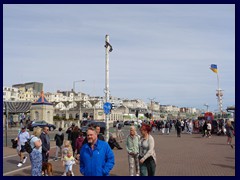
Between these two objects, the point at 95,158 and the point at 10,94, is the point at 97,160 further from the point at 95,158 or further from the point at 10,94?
the point at 10,94

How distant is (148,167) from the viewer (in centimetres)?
789

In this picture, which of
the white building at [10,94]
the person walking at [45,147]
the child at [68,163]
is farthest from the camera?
the white building at [10,94]

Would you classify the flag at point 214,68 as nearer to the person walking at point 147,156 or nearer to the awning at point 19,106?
the awning at point 19,106

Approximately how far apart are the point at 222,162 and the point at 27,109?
47.6 metres

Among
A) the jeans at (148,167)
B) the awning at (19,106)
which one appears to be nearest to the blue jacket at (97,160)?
the jeans at (148,167)

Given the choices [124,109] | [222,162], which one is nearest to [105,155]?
[222,162]

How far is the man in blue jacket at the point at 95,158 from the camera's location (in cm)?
580

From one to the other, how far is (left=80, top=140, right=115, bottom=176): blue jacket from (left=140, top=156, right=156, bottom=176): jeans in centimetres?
215

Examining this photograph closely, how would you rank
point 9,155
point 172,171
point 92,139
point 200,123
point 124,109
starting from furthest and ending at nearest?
point 124,109, point 200,123, point 9,155, point 172,171, point 92,139

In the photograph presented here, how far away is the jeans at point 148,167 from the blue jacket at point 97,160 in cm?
215

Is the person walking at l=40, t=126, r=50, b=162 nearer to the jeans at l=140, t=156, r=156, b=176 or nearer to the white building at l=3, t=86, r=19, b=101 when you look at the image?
the jeans at l=140, t=156, r=156, b=176
